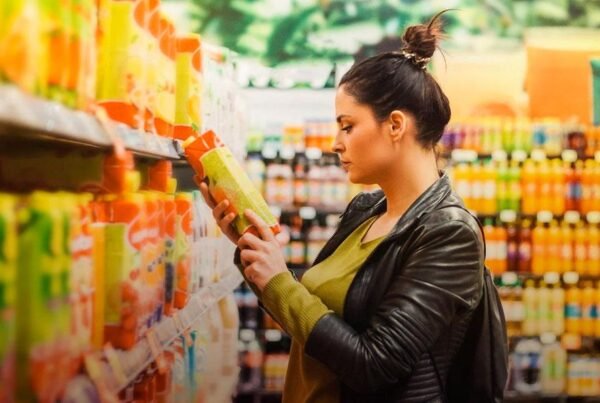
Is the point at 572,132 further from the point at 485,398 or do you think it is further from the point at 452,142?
the point at 485,398

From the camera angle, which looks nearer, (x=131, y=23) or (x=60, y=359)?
(x=60, y=359)

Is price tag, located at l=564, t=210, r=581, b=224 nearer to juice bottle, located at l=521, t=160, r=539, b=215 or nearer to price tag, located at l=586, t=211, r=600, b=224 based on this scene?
price tag, located at l=586, t=211, r=600, b=224

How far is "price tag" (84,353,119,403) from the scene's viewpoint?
1305mm

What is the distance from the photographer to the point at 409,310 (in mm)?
1612

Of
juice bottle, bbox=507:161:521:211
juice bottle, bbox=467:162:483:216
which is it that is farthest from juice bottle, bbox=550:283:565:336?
juice bottle, bbox=467:162:483:216

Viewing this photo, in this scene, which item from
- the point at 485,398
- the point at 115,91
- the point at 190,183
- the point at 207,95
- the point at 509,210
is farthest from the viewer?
the point at 509,210

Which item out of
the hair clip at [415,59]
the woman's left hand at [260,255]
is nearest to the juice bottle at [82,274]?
the woman's left hand at [260,255]

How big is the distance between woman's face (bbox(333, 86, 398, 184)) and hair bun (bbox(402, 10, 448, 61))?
229mm

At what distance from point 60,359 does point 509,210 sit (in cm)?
497

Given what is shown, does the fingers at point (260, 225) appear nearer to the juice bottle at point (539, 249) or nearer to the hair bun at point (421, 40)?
the hair bun at point (421, 40)

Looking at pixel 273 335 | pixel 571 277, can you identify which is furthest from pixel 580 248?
pixel 273 335

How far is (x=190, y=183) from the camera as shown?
311 centimetres

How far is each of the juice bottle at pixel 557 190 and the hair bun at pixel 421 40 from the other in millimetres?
4030

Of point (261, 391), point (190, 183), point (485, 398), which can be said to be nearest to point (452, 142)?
point (261, 391)
